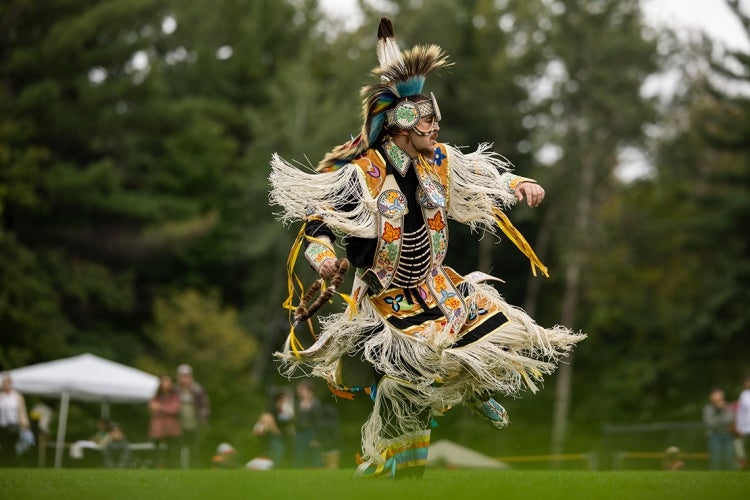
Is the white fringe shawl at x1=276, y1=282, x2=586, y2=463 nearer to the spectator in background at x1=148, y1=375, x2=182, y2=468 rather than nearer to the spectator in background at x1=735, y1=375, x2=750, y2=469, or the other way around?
the spectator in background at x1=148, y1=375, x2=182, y2=468

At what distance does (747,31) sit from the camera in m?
38.3

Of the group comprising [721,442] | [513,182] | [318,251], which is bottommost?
[318,251]

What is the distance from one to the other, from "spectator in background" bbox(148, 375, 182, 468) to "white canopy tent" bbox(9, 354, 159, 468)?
3.79 metres

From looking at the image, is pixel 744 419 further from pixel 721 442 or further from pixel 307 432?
pixel 307 432

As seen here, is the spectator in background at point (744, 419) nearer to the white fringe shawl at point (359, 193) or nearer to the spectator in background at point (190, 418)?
the spectator in background at point (190, 418)

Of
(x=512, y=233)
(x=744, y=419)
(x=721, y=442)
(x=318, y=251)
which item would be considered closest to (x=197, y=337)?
(x=744, y=419)

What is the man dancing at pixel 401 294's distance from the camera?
339 inches

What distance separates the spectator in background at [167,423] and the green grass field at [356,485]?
8.43 metres

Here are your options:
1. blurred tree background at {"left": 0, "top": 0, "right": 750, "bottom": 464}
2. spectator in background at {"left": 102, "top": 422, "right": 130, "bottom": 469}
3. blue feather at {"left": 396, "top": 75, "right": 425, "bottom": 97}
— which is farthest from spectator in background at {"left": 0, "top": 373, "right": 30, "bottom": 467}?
blurred tree background at {"left": 0, "top": 0, "right": 750, "bottom": 464}

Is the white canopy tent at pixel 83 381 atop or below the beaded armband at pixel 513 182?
atop

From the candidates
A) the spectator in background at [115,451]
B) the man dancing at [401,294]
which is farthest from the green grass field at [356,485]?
the spectator in background at [115,451]

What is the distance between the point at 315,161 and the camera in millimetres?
43656

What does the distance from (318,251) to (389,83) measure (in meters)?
1.37

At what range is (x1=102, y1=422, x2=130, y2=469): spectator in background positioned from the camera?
16.6 m
